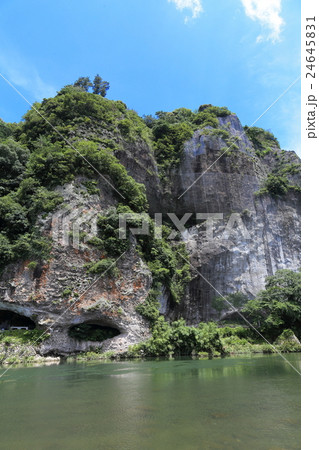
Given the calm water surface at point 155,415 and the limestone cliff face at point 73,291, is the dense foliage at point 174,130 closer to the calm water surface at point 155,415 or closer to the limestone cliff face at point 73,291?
the limestone cliff face at point 73,291

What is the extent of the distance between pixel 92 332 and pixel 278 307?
1476 cm

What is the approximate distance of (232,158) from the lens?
3550cm

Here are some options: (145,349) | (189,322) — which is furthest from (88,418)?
(189,322)

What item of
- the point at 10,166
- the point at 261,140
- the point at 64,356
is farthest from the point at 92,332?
the point at 261,140

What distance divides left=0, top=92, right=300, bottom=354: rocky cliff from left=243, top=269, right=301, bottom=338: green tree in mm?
3950

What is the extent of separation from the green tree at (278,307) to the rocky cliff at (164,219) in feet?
13.0

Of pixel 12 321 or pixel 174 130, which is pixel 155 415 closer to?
A: pixel 12 321

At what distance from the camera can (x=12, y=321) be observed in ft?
75.2

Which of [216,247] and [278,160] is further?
[278,160]

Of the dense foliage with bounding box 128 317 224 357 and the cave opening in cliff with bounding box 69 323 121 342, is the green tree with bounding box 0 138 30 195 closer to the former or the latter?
the cave opening in cliff with bounding box 69 323 121 342

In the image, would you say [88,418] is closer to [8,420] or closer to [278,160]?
[8,420]

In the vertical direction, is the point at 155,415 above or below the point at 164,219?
below

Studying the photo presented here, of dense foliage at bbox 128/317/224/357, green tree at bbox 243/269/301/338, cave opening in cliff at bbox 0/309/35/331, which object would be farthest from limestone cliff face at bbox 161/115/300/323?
cave opening in cliff at bbox 0/309/35/331

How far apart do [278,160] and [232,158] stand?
877cm
